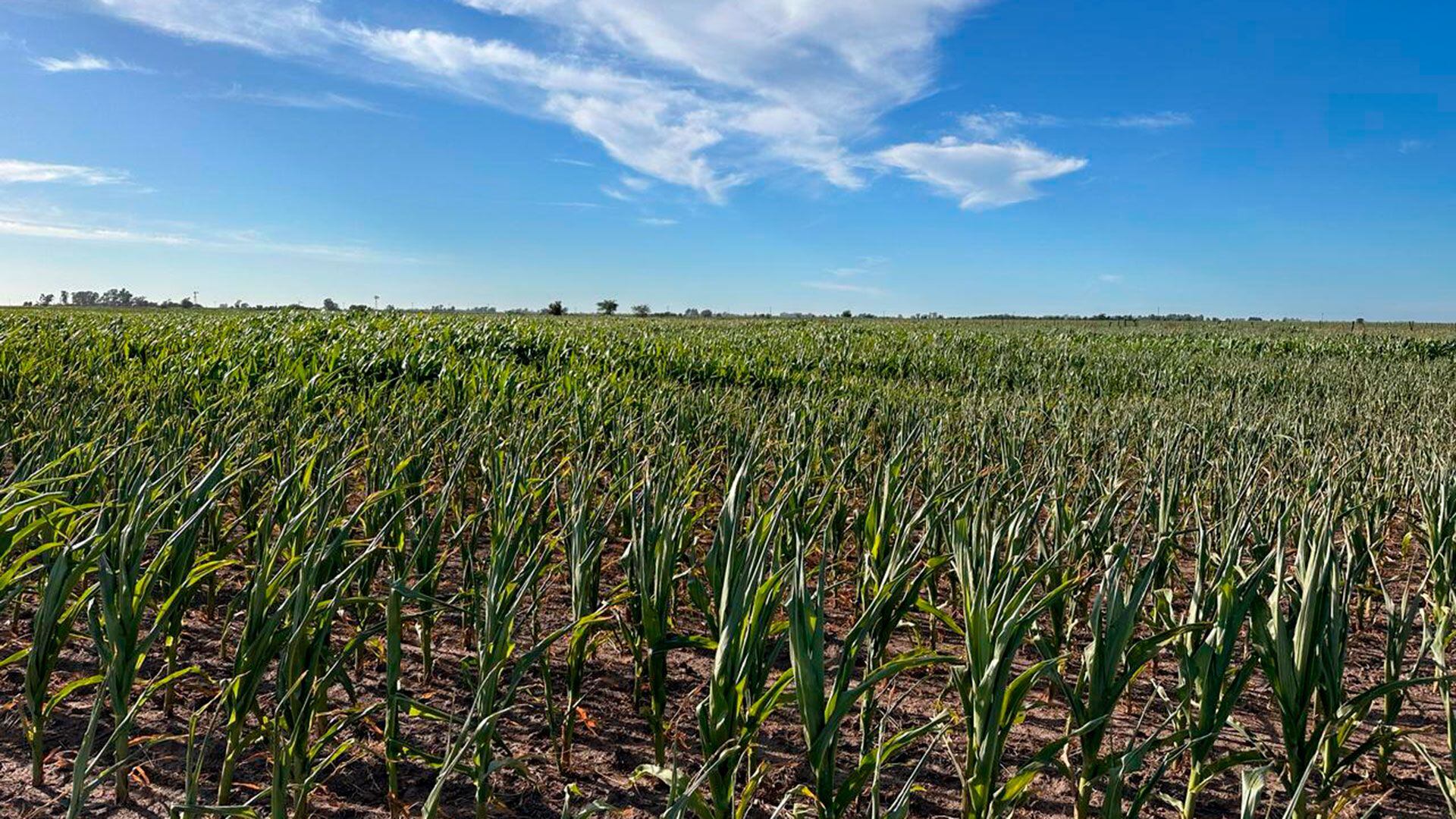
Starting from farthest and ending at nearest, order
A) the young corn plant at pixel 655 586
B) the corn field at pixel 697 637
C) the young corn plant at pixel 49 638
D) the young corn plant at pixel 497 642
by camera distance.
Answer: the young corn plant at pixel 655 586 < the young corn plant at pixel 49 638 < the corn field at pixel 697 637 < the young corn plant at pixel 497 642

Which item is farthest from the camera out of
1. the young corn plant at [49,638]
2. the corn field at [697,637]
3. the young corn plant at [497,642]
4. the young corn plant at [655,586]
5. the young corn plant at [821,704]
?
the young corn plant at [655,586]

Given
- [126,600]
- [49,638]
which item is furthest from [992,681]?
[49,638]

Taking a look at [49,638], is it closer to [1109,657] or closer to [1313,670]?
[1109,657]

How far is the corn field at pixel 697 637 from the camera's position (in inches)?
76.9

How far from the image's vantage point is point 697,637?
219cm

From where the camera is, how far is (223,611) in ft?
11.8

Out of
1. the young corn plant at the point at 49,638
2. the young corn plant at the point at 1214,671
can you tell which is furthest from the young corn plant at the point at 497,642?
the young corn plant at the point at 1214,671

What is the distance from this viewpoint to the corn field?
1954 millimetres

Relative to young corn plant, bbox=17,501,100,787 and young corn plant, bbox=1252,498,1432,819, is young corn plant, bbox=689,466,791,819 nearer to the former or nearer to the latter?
young corn plant, bbox=1252,498,1432,819

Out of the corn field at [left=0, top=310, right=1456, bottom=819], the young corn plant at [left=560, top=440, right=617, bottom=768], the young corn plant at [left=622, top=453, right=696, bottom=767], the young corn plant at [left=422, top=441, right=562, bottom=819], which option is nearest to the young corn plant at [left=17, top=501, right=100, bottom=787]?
the corn field at [left=0, top=310, right=1456, bottom=819]

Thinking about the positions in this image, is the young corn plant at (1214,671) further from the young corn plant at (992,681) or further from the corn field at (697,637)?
the young corn plant at (992,681)

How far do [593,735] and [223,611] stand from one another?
2.03 meters

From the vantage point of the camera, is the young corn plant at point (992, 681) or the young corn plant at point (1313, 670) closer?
the young corn plant at point (992, 681)

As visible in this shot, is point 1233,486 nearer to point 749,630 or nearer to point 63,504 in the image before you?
point 749,630
